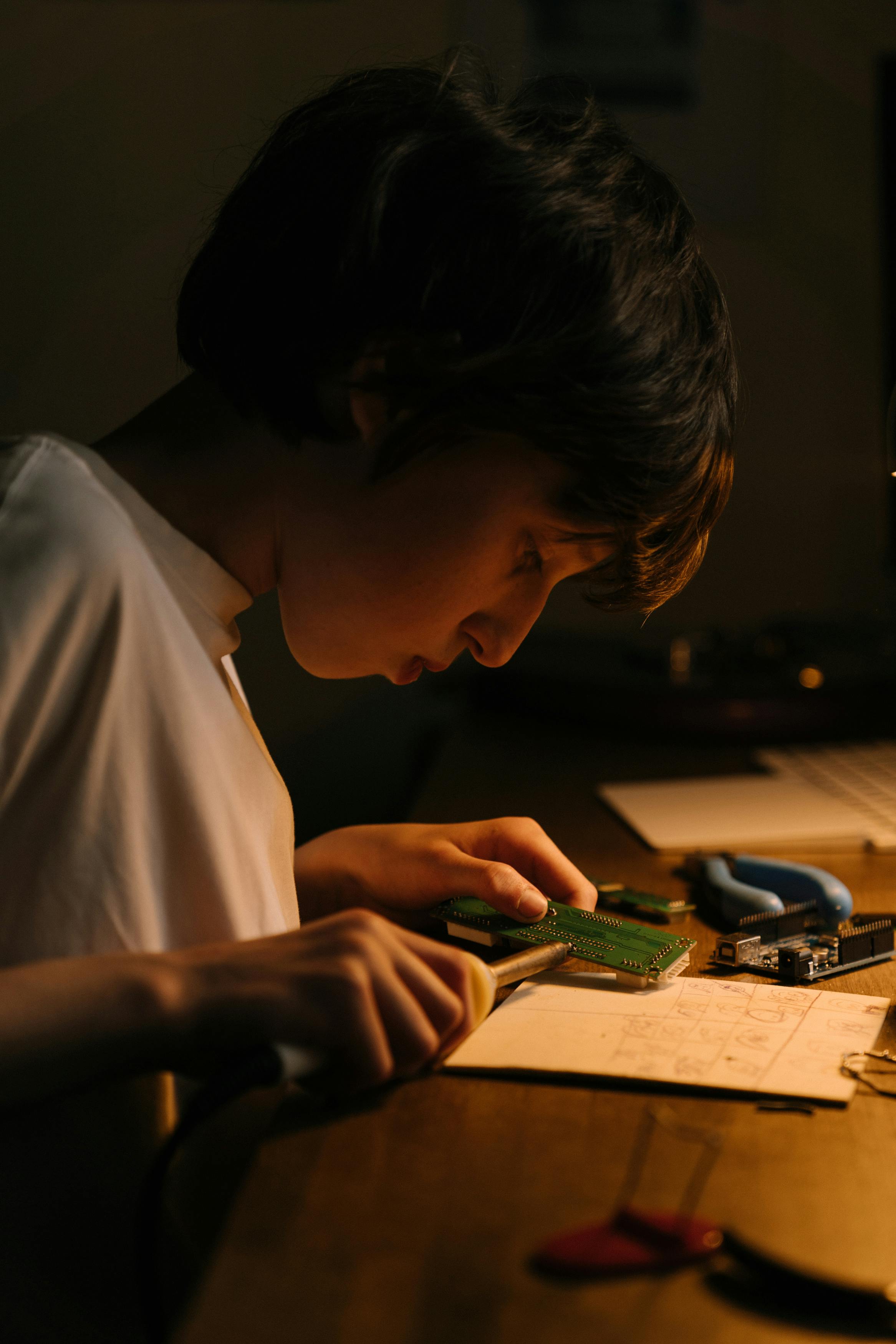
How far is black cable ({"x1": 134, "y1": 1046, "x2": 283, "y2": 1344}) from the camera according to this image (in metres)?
0.37

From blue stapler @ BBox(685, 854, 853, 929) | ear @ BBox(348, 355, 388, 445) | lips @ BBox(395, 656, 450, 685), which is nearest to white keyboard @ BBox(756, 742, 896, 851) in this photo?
blue stapler @ BBox(685, 854, 853, 929)

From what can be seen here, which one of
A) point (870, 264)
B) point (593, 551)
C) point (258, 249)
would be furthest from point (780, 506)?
point (258, 249)

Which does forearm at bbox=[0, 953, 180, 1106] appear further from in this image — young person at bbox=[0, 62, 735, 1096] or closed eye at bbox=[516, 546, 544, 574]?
closed eye at bbox=[516, 546, 544, 574]

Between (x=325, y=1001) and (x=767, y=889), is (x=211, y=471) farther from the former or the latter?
(x=767, y=889)

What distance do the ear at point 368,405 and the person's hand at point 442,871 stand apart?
0.87 ft

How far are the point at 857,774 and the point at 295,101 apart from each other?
51.3 inches

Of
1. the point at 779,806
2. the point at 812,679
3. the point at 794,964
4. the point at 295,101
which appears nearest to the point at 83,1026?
the point at 794,964

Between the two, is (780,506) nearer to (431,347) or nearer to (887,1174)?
(431,347)

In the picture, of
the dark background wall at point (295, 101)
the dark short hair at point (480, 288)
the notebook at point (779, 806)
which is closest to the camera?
the dark short hair at point (480, 288)

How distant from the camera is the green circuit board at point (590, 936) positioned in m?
Answer: 0.59

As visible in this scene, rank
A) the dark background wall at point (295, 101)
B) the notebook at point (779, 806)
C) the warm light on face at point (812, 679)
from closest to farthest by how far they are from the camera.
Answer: the notebook at point (779, 806) → the warm light on face at point (812, 679) → the dark background wall at point (295, 101)

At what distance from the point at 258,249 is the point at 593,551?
266 millimetres

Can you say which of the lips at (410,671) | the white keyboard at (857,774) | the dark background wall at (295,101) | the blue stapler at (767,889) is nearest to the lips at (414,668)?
the lips at (410,671)

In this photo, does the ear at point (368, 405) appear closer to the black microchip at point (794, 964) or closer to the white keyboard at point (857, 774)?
the black microchip at point (794, 964)
